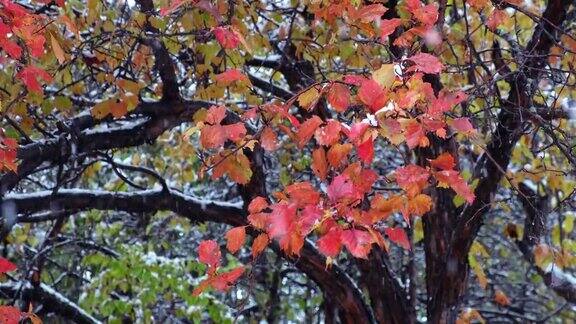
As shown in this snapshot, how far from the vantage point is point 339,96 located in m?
3.25

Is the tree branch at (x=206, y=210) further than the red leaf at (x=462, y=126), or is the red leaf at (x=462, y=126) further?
the tree branch at (x=206, y=210)

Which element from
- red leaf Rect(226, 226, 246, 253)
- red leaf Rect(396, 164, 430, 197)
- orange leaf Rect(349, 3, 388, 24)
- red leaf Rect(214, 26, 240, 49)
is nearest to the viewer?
red leaf Rect(396, 164, 430, 197)

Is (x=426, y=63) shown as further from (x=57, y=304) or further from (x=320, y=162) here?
(x=57, y=304)

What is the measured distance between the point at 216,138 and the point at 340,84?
1.94ft

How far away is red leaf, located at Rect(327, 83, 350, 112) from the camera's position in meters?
3.24

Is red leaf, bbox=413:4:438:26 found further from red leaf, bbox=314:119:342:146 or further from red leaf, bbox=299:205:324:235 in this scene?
red leaf, bbox=299:205:324:235

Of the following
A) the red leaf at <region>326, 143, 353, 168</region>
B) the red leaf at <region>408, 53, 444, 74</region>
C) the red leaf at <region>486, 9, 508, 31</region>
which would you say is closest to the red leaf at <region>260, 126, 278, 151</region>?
the red leaf at <region>326, 143, 353, 168</region>

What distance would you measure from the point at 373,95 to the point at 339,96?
0.33 m

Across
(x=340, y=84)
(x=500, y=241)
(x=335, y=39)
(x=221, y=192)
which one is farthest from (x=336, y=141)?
(x=500, y=241)

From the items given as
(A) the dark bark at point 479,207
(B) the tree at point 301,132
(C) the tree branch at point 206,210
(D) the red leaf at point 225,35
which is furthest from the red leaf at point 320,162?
(C) the tree branch at point 206,210

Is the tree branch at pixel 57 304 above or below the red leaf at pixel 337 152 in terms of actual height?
above

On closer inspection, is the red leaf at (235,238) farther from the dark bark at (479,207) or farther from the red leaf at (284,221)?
the dark bark at (479,207)

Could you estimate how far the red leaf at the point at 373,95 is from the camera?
9.64 ft

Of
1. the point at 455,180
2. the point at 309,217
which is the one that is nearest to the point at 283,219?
the point at 309,217
